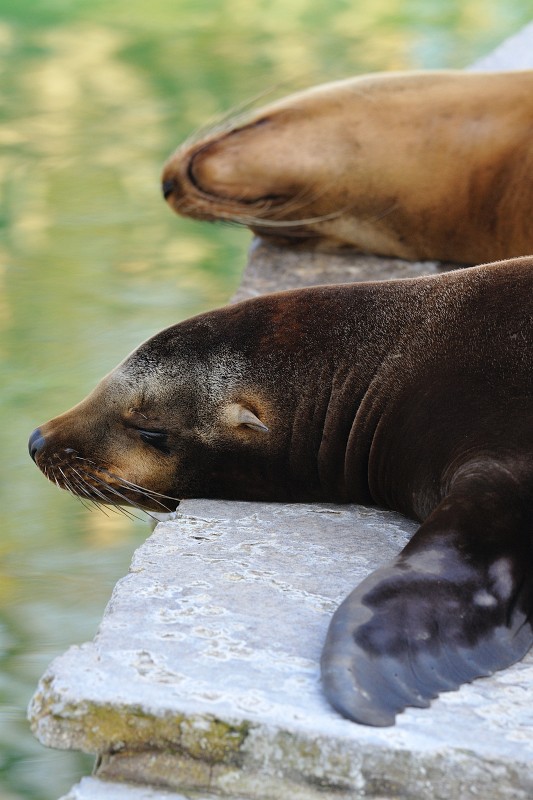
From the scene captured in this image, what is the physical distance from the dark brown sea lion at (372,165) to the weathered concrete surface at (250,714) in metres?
3.11

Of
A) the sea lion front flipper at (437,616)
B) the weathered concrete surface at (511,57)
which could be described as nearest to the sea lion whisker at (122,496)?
the sea lion front flipper at (437,616)

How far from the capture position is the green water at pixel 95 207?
149 inches

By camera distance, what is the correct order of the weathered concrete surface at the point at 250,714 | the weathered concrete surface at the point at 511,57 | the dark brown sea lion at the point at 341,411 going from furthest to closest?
the weathered concrete surface at the point at 511,57
the dark brown sea lion at the point at 341,411
the weathered concrete surface at the point at 250,714

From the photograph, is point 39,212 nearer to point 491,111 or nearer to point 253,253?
point 253,253

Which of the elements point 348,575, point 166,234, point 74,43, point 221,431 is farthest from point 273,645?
point 74,43

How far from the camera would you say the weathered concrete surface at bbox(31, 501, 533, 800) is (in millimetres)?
2283

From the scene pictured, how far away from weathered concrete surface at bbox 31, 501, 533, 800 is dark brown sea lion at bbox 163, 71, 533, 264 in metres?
3.11

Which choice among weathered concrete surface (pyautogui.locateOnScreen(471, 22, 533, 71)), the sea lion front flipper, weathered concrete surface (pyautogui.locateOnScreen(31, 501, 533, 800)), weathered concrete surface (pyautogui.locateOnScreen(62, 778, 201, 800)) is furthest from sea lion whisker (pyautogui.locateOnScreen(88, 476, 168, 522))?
weathered concrete surface (pyautogui.locateOnScreen(471, 22, 533, 71))

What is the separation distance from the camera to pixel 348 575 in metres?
3.08

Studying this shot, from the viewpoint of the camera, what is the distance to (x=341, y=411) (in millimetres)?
3609

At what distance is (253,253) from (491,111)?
3.93 ft

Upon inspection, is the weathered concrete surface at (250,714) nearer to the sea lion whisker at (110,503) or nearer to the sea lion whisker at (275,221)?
the sea lion whisker at (110,503)

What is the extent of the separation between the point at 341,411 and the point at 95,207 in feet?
13.0

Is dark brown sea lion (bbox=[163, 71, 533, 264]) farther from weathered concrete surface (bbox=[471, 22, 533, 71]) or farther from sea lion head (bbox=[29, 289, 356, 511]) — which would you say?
sea lion head (bbox=[29, 289, 356, 511])
